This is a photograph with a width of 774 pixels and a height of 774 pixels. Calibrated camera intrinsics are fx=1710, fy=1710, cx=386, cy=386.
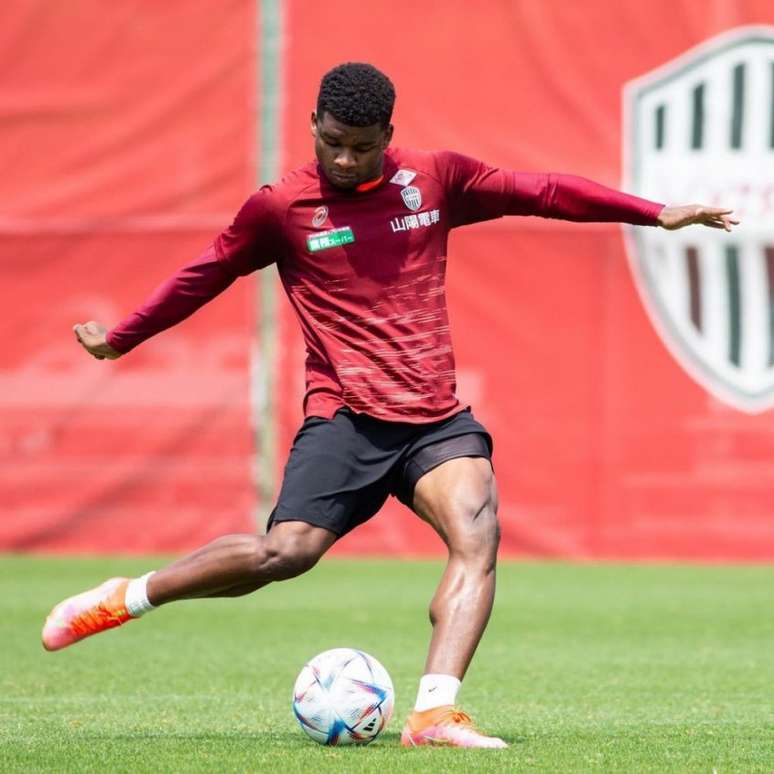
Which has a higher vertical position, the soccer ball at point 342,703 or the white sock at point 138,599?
the white sock at point 138,599

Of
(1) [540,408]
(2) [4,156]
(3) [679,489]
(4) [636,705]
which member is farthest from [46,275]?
(4) [636,705]

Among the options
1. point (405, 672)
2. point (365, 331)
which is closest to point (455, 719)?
point (365, 331)

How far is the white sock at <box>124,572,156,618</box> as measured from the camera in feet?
19.9

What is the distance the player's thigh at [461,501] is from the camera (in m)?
5.83

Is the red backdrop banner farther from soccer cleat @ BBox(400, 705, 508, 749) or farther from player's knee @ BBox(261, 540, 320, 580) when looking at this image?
soccer cleat @ BBox(400, 705, 508, 749)

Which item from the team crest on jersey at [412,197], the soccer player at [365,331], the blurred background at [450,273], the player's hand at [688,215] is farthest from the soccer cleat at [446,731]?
the blurred background at [450,273]

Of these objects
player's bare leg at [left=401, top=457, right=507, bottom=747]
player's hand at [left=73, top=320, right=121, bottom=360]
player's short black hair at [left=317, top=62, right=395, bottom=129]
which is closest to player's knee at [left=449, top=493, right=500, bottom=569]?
player's bare leg at [left=401, top=457, right=507, bottom=747]

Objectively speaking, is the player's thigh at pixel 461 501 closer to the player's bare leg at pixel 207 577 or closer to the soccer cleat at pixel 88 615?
the player's bare leg at pixel 207 577

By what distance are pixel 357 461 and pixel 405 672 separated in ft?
7.77

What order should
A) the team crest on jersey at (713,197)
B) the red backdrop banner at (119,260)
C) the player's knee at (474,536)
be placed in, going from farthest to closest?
the red backdrop banner at (119,260) → the team crest on jersey at (713,197) → the player's knee at (474,536)

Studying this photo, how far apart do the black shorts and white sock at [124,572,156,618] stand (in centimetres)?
Answer: 50

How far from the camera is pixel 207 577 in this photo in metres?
5.97

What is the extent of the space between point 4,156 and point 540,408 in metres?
5.29

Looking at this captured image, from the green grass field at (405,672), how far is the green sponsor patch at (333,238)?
5.66 ft
